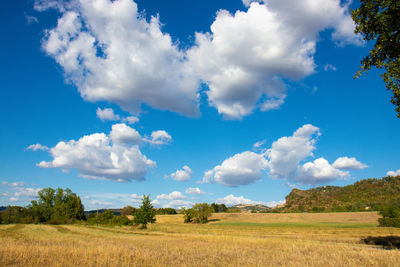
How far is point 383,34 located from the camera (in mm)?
15664

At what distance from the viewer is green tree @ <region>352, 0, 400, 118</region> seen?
49.2 feet

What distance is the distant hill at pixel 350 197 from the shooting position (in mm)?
123062

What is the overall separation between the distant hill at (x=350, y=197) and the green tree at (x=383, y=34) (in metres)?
120

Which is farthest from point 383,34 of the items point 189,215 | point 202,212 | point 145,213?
point 189,215

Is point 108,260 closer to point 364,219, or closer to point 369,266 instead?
point 369,266

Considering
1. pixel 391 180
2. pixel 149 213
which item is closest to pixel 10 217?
pixel 149 213

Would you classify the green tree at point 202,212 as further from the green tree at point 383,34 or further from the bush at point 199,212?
the green tree at point 383,34

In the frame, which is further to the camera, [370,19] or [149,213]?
[149,213]

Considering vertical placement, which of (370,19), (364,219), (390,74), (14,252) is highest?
(370,19)

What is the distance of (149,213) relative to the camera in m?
66.9

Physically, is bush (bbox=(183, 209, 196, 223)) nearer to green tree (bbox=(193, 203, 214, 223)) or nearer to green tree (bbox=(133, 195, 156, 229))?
green tree (bbox=(193, 203, 214, 223))

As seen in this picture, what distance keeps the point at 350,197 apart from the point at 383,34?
494 feet

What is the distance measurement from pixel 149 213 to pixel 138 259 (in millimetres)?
54250

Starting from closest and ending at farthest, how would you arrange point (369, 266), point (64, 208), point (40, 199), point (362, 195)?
point (369, 266)
point (64, 208)
point (40, 199)
point (362, 195)
